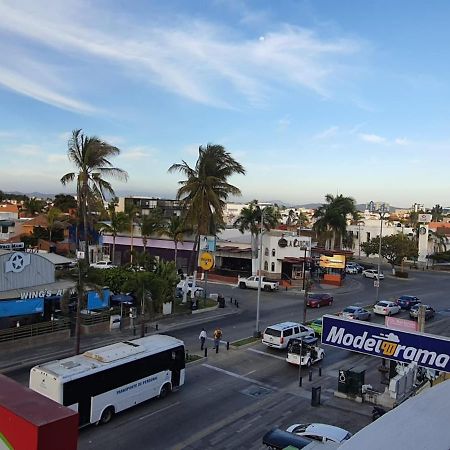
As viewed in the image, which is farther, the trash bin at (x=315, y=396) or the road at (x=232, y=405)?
the trash bin at (x=315, y=396)

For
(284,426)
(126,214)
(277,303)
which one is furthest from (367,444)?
(126,214)

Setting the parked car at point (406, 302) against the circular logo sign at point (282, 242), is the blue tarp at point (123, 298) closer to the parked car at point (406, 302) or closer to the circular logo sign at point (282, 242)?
the circular logo sign at point (282, 242)

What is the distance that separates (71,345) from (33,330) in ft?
7.07

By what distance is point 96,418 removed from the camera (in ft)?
55.2

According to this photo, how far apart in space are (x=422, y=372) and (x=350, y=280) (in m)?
38.2

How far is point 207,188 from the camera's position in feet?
137

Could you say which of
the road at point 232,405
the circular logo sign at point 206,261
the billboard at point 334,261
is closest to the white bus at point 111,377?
the road at point 232,405

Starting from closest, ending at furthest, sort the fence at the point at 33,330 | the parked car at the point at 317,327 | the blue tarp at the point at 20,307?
the fence at the point at 33,330, the blue tarp at the point at 20,307, the parked car at the point at 317,327

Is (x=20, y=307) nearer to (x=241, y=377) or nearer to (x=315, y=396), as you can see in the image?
(x=241, y=377)

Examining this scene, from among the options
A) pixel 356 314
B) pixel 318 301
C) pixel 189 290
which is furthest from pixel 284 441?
pixel 189 290

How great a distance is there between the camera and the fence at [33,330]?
83.1 ft

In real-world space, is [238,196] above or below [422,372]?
above

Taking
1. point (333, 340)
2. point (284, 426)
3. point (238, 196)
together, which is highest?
point (238, 196)

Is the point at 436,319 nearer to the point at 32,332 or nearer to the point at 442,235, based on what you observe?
the point at 32,332
